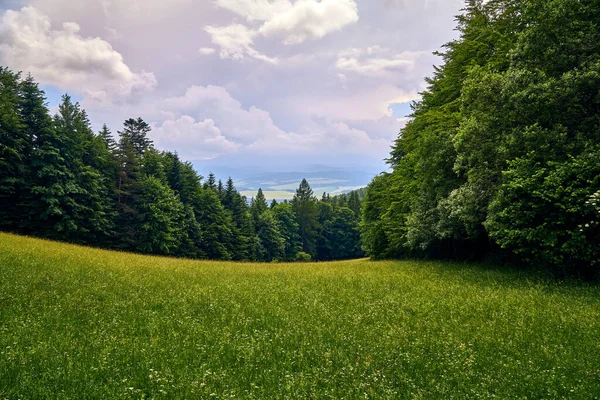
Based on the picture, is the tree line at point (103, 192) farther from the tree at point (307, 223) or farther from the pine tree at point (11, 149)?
the tree at point (307, 223)

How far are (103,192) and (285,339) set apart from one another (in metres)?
41.6

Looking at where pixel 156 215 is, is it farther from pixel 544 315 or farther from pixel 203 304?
pixel 544 315

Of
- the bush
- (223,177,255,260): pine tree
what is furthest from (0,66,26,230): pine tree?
the bush

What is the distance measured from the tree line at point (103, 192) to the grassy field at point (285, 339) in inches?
951

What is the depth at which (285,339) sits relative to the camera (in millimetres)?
8352

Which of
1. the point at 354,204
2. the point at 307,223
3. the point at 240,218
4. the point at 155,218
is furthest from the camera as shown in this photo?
the point at 354,204

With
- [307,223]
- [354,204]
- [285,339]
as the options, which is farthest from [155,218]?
[354,204]

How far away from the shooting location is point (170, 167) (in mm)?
56781

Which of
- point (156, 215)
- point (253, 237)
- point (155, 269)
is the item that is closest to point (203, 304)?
point (155, 269)

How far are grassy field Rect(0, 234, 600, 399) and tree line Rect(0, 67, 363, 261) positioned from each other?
2415 centimetres

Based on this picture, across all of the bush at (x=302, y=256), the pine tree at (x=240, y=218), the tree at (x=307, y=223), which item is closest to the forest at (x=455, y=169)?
the pine tree at (x=240, y=218)

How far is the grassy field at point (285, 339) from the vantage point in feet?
19.2

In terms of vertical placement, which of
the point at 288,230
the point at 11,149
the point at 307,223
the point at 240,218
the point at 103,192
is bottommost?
the point at 288,230

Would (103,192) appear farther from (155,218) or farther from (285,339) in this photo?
(285,339)
